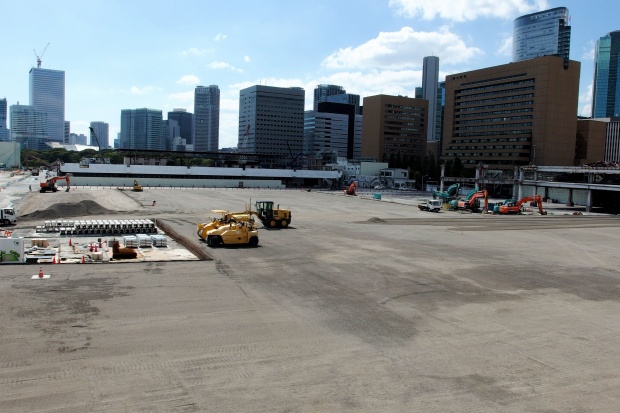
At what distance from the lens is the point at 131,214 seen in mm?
55281

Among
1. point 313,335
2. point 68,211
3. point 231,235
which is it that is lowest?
point 313,335

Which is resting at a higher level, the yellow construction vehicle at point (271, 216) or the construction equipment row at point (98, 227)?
the yellow construction vehicle at point (271, 216)

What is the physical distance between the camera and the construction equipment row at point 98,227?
125 ft

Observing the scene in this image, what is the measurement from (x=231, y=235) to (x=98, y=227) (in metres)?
11.6

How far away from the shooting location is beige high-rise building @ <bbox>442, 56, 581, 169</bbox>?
6398 inches

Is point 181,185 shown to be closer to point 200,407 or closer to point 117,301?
point 117,301

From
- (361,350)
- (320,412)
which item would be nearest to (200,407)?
(320,412)

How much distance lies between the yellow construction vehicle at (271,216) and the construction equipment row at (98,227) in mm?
9108

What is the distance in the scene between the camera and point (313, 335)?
1664cm

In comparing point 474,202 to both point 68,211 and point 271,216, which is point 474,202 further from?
point 68,211

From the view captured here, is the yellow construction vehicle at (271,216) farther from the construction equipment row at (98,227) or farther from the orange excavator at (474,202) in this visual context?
the orange excavator at (474,202)

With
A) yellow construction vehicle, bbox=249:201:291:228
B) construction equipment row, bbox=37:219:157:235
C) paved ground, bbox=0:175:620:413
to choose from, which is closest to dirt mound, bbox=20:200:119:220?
construction equipment row, bbox=37:219:157:235

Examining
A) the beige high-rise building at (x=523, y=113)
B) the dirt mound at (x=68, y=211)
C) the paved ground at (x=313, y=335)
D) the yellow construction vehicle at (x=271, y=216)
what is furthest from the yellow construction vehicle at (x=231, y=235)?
the beige high-rise building at (x=523, y=113)

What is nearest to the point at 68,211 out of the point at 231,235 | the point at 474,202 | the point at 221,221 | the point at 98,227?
the point at 98,227
